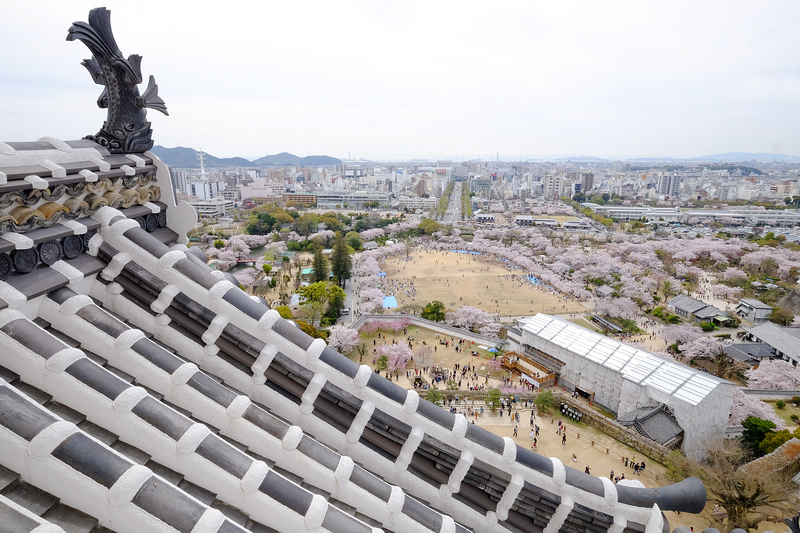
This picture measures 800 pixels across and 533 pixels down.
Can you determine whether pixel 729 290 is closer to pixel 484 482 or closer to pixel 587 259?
pixel 587 259

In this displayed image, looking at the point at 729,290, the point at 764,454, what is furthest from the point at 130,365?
the point at 729,290

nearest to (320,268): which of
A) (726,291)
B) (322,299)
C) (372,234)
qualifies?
(322,299)

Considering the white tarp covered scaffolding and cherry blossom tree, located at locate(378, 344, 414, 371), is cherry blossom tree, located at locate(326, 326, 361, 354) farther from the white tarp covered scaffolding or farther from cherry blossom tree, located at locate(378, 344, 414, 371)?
the white tarp covered scaffolding

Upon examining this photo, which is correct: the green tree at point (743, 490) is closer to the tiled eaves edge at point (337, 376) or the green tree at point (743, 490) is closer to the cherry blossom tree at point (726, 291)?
the tiled eaves edge at point (337, 376)

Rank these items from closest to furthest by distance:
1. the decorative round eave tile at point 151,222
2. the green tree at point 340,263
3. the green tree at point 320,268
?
the decorative round eave tile at point 151,222 → the green tree at point 320,268 → the green tree at point 340,263

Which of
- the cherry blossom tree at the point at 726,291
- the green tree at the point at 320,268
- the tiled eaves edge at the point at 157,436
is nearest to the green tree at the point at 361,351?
the green tree at the point at 320,268

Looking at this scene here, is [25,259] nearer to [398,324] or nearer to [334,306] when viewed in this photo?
[398,324]

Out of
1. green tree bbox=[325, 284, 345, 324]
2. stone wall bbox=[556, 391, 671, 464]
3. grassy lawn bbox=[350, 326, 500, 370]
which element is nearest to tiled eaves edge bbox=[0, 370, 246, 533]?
stone wall bbox=[556, 391, 671, 464]
